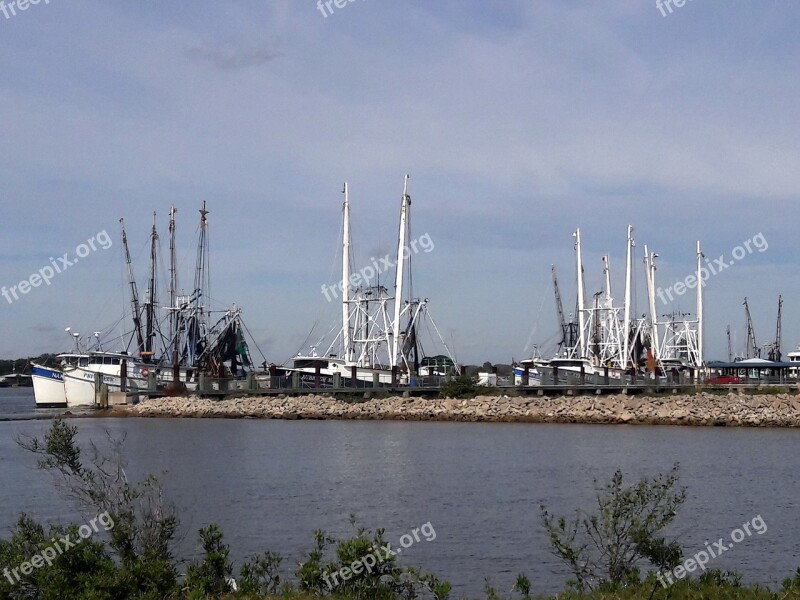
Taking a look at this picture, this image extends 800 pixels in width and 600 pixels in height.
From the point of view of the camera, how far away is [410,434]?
151 feet

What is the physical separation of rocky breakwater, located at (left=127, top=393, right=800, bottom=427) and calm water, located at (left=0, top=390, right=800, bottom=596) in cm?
334

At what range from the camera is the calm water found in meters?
17.6

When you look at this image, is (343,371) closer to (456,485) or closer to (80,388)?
(80,388)

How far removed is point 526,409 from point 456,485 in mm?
28767

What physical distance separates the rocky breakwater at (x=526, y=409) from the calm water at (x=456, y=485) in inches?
132

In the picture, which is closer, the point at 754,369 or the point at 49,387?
the point at 49,387

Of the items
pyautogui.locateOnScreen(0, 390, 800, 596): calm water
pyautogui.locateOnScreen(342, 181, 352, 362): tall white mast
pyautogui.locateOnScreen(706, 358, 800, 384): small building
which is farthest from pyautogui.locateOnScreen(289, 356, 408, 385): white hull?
pyautogui.locateOnScreen(706, 358, 800, 384): small building

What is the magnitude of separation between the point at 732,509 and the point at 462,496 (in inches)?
261

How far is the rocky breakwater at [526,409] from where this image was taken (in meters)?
49.7

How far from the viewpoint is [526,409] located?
180 ft

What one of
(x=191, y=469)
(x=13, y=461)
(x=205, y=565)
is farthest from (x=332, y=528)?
(x=13, y=461)

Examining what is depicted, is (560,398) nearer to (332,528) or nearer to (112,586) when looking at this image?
(332,528)

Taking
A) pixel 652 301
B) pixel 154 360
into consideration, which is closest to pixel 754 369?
pixel 652 301

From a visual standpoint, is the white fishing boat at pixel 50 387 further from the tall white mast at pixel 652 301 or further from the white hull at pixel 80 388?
the tall white mast at pixel 652 301
